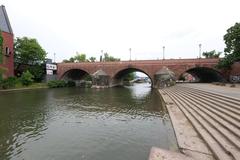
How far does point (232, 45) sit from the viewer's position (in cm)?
3434

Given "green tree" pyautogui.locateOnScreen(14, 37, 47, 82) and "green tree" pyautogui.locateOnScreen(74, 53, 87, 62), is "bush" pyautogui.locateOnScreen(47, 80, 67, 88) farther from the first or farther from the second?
"green tree" pyautogui.locateOnScreen(74, 53, 87, 62)

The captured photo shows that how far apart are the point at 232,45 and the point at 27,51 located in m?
45.5

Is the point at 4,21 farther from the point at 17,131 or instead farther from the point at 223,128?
the point at 223,128

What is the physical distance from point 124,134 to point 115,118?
12.6 feet

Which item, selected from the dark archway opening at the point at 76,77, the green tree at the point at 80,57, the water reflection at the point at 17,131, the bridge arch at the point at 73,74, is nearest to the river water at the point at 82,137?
the water reflection at the point at 17,131

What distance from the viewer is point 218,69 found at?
133 ft

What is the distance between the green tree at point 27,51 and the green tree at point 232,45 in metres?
43.1

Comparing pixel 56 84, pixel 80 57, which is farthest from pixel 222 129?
pixel 80 57

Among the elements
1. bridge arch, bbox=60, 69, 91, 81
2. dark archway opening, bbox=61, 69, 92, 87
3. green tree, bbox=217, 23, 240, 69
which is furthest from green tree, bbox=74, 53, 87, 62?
green tree, bbox=217, 23, 240, 69

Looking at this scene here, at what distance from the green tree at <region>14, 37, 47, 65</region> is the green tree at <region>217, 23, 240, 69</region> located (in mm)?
43117

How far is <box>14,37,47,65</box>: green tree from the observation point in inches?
1956

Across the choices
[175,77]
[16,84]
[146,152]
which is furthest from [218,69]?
[16,84]

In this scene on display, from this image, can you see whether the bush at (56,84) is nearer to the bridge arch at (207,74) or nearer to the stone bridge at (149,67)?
the stone bridge at (149,67)

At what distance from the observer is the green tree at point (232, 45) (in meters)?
33.0
